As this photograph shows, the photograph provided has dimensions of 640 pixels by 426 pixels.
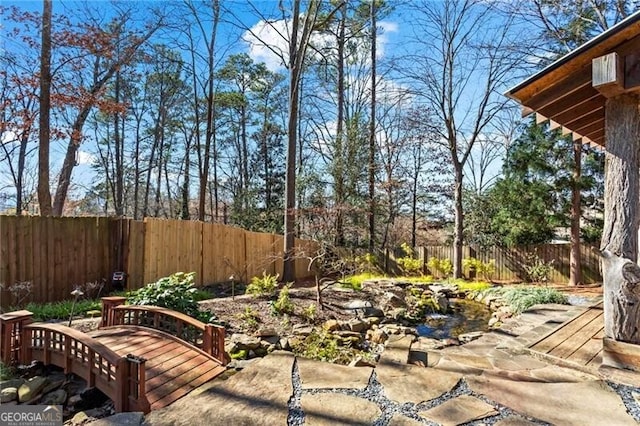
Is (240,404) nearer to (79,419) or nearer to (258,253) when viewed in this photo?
(79,419)

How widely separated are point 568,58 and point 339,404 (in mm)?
2744

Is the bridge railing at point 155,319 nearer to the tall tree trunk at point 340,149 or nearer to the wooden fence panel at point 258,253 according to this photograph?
the wooden fence panel at point 258,253

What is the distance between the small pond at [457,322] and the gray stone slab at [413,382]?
3496mm

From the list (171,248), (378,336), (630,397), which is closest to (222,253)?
(171,248)

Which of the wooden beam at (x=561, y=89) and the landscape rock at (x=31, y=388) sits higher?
the wooden beam at (x=561, y=89)

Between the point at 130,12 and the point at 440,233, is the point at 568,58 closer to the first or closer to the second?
the point at 130,12

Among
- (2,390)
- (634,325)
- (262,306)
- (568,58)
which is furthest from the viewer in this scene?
(262,306)

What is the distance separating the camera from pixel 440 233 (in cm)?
1559

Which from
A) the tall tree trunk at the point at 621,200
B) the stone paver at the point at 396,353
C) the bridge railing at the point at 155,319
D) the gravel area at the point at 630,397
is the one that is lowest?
the bridge railing at the point at 155,319

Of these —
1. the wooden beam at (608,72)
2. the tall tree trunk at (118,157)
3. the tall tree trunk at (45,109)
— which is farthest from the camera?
the tall tree trunk at (118,157)

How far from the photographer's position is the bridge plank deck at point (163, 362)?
3.06 meters

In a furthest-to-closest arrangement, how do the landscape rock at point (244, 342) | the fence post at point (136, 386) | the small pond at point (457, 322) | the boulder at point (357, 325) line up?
the small pond at point (457, 322)
the boulder at point (357, 325)
the landscape rock at point (244, 342)
the fence post at point (136, 386)

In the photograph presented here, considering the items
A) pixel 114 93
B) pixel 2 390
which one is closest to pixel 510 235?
pixel 2 390

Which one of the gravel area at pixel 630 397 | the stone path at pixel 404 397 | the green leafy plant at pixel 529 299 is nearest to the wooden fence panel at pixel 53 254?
the stone path at pixel 404 397
